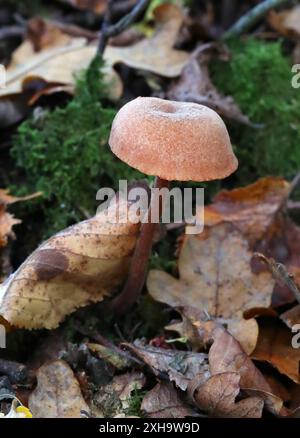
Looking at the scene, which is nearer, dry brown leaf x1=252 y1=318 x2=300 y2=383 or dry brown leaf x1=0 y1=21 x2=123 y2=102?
dry brown leaf x1=252 y1=318 x2=300 y2=383

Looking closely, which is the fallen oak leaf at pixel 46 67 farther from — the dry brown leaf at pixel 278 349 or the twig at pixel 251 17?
the dry brown leaf at pixel 278 349

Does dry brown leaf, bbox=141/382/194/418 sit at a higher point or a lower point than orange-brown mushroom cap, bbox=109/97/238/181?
lower

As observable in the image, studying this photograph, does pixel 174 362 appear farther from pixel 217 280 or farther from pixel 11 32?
pixel 11 32

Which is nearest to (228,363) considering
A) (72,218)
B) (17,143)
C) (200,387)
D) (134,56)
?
(200,387)

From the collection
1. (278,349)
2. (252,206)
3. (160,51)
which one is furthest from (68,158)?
(278,349)

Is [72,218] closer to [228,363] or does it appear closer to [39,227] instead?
[39,227]

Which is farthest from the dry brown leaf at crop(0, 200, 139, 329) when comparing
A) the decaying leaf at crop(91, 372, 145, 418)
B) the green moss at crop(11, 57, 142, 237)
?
the green moss at crop(11, 57, 142, 237)

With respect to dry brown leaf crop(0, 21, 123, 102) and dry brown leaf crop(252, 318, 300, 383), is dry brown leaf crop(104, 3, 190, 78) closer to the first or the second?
dry brown leaf crop(0, 21, 123, 102)
